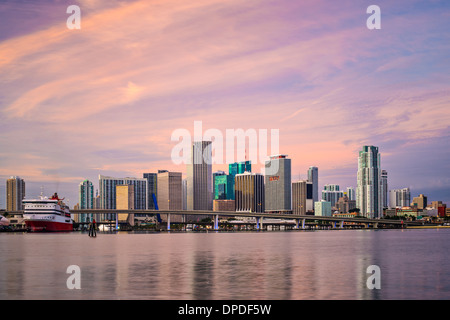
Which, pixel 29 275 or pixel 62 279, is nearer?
pixel 62 279

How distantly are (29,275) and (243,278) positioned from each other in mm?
21744

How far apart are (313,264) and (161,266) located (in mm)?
19537

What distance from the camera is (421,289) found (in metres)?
42.4
